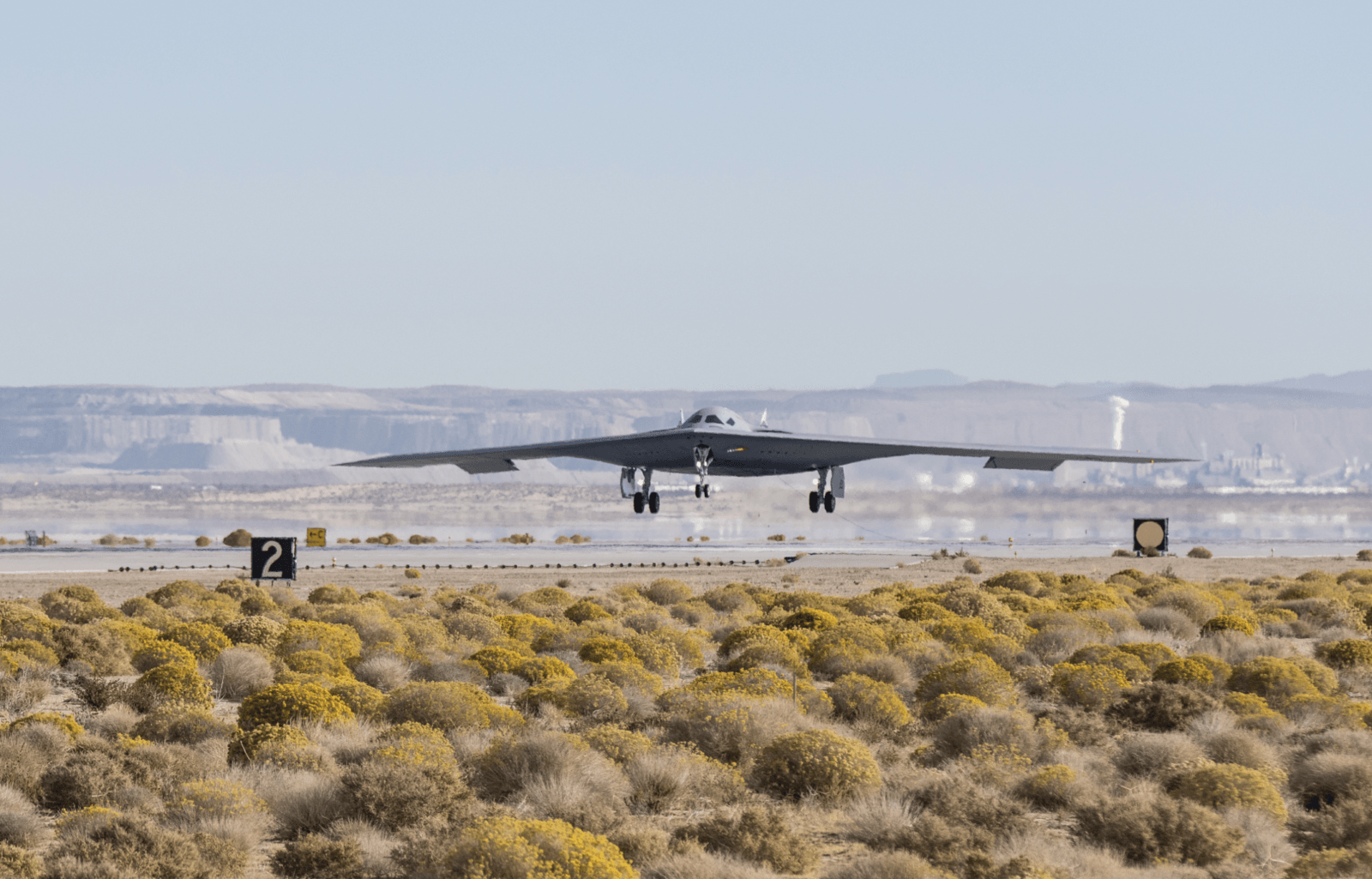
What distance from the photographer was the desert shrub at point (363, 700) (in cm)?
2014

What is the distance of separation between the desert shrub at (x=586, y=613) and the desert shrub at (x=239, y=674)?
461 inches

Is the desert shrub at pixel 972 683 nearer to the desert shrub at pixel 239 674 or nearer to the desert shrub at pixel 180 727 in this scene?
the desert shrub at pixel 180 727

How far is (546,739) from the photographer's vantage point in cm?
1584

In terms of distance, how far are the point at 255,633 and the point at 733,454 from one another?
26.2m

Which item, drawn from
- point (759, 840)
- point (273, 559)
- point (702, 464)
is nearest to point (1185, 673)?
point (759, 840)

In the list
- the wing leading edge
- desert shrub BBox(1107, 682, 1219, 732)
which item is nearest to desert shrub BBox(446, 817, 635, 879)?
desert shrub BBox(1107, 682, 1219, 732)

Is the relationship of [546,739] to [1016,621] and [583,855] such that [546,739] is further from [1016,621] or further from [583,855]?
[1016,621]

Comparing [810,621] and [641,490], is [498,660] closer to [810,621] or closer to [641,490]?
[810,621]

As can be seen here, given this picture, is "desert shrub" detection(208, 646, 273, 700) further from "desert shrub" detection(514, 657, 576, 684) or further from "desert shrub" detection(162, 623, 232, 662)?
"desert shrub" detection(514, 657, 576, 684)

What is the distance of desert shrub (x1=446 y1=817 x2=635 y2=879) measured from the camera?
10.9 meters

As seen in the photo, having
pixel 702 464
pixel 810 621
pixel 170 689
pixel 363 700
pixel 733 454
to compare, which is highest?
pixel 733 454

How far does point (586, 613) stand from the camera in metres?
36.4

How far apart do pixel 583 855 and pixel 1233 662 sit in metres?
21.1

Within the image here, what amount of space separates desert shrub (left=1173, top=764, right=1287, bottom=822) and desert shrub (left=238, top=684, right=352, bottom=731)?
1077 cm
